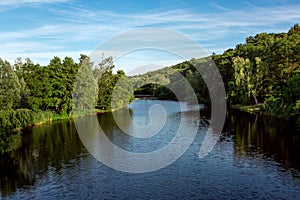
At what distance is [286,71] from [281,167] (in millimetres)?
44181

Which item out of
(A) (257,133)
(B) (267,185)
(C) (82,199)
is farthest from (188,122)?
(C) (82,199)

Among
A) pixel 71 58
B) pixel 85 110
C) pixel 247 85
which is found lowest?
pixel 85 110

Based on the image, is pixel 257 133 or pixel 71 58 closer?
A: pixel 257 133

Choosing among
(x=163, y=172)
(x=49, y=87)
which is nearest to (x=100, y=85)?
(x=49, y=87)

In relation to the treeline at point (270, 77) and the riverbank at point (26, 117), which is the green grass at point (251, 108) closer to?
the treeline at point (270, 77)

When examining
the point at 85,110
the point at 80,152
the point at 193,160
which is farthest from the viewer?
the point at 85,110

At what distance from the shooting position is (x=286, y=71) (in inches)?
2685

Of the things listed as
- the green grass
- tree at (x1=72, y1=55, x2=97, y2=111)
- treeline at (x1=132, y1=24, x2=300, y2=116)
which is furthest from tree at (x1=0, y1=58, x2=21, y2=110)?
the green grass

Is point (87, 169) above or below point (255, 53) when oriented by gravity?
below

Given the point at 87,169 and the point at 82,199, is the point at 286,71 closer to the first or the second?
the point at 87,169

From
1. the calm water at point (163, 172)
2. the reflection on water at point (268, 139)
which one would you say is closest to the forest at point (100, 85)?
the reflection on water at point (268, 139)

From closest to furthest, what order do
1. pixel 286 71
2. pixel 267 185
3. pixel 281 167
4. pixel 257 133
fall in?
pixel 267 185 → pixel 281 167 → pixel 257 133 → pixel 286 71

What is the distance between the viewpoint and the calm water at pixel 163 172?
78.4 feet

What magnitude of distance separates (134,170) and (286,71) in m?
50.3
